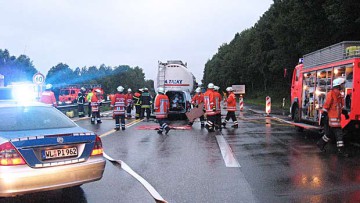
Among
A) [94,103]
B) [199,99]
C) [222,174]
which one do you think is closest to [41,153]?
[222,174]

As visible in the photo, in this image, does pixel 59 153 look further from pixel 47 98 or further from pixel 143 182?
pixel 47 98

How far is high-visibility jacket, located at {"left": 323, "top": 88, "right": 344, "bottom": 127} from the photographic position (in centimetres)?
922

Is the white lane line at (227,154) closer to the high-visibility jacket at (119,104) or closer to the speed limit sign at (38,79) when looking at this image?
the high-visibility jacket at (119,104)

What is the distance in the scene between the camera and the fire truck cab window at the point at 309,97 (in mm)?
13000

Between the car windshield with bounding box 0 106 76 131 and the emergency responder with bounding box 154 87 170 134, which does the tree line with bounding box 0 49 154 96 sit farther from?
the car windshield with bounding box 0 106 76 131

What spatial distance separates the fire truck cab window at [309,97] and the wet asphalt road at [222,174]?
1.68 m

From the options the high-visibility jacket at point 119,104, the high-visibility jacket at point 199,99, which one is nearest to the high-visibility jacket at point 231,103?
the high-visibility jacket at point 199,99

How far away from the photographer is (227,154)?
30.6 feet

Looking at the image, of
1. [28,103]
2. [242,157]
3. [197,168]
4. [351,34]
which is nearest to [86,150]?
[28,103]

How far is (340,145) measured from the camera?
9109 mm

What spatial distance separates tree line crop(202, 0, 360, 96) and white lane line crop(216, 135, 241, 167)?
7.25m

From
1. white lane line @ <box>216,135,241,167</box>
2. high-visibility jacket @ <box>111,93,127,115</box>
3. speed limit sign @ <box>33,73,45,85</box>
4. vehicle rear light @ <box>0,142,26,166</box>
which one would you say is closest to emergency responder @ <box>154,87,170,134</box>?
high-visibility jacket @ <box>111,93,127,115</box>

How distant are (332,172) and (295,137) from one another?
550 centimetres

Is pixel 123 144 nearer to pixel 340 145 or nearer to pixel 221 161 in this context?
pixel 221 161
